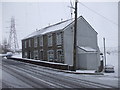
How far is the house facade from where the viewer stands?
114 ft

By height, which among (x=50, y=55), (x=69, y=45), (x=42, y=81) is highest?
(x=69, y=45)

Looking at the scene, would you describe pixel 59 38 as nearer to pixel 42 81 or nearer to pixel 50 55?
pixel 50 55

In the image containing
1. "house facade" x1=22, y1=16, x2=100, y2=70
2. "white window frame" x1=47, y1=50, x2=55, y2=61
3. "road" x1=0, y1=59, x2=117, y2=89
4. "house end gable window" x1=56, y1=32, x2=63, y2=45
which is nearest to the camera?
"road" x1=0, y1=59, x2=117, y2=89

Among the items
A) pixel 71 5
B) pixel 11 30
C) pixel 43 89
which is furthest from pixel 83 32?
pixel 11 30

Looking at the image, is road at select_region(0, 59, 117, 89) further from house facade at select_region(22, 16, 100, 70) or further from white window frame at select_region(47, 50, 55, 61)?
white window frame at select_region(47, 50, 55, 61)

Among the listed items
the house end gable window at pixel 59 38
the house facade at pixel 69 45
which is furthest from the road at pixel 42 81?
the house end gable window at pixel 59 38

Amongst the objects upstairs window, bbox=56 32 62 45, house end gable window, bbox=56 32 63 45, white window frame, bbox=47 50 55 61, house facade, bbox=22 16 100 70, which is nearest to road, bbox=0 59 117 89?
house facade, bbox=22 16 100 70

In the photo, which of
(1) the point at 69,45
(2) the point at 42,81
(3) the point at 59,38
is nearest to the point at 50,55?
(3) the point at 59,38

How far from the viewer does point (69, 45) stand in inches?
1401

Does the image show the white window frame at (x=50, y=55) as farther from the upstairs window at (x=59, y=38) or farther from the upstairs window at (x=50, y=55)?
the upstairs window at (x=59, y=38)

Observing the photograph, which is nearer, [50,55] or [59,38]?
[59,38]

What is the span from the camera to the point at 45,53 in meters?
41.4

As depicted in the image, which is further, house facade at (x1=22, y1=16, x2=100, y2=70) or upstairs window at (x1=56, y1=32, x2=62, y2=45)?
upstairs window at (x1=56, y1=32, x2=62, y2=45)

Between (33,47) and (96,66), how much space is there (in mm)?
18747
